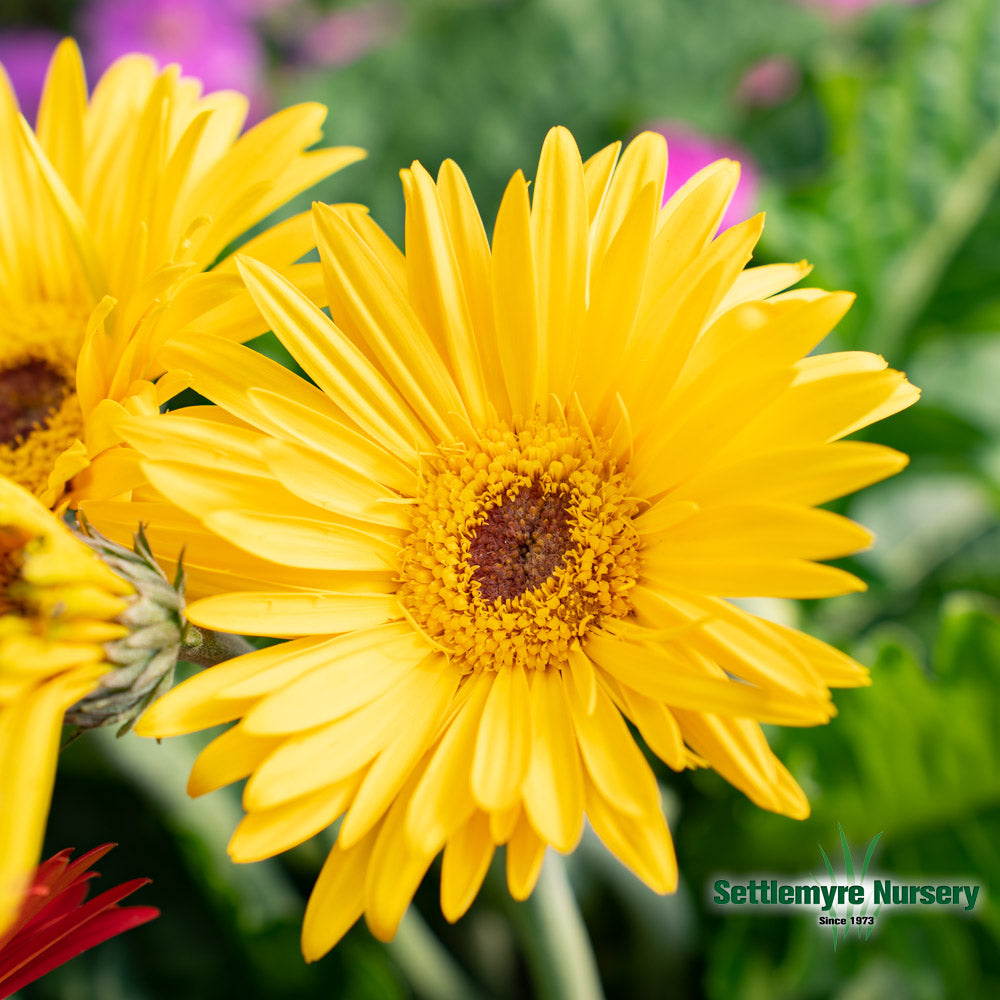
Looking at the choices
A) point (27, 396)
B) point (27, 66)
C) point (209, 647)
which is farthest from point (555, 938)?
point (27, 66)

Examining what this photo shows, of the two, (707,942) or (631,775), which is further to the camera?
(707,942)

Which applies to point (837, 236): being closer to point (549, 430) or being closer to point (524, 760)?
point (549, 430)

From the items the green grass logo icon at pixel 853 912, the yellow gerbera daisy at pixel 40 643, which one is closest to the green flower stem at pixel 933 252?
the green grass logo icon at pixel 853 912

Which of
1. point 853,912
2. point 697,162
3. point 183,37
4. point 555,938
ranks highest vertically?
point 183,37

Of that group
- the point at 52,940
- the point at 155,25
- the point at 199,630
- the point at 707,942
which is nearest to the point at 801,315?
the point at 199,630

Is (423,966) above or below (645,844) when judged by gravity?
below

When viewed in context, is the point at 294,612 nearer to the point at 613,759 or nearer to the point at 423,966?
the point at 613,759

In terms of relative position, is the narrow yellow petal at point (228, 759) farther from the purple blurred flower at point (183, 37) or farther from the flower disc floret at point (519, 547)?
the purple blurred flower at point (183, 37)
